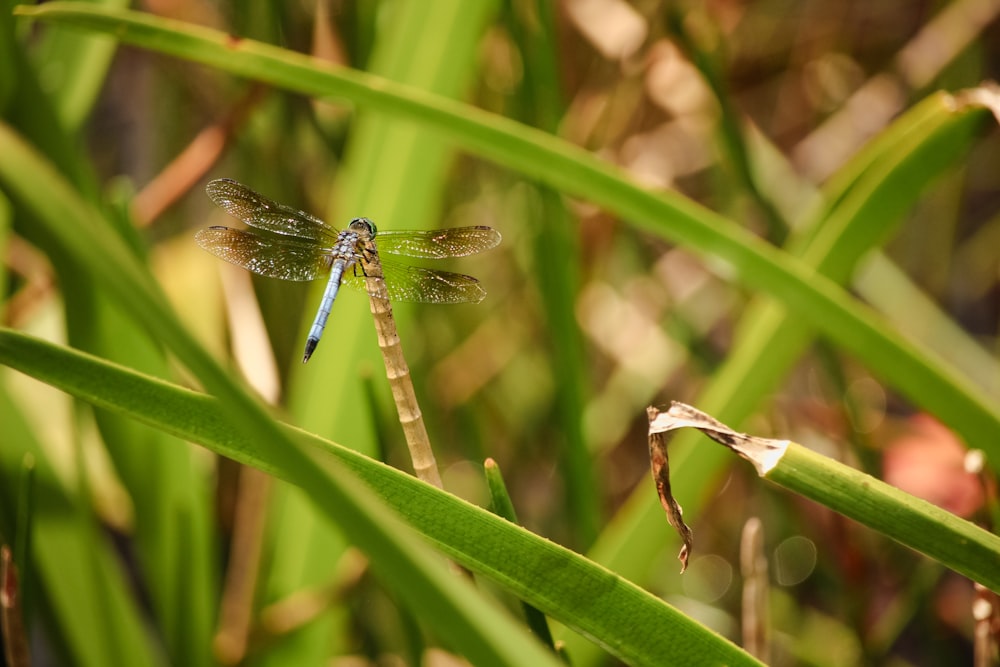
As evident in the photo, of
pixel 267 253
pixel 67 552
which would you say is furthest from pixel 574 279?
pixel 67 552

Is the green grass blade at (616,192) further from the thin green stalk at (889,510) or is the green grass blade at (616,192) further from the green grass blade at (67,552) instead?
the green grass blade at (67,552)

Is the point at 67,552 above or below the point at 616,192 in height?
below

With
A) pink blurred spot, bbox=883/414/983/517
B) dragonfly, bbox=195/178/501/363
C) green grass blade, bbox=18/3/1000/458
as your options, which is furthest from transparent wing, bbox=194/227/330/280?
pink blurred spot, bbox=883/414/983/517

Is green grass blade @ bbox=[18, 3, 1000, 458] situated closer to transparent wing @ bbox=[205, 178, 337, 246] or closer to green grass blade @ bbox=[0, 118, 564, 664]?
transparent wing @ bbox=[205, 178, 337, 246]

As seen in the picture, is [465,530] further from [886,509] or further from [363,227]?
[363,227]

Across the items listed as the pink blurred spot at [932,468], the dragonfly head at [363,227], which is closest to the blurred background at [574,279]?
the pink blurred spot at [932,468]

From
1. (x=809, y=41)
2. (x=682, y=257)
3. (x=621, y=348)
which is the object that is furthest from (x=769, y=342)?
(x=809, y=41)

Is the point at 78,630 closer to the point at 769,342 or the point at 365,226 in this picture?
the point at 365,226
